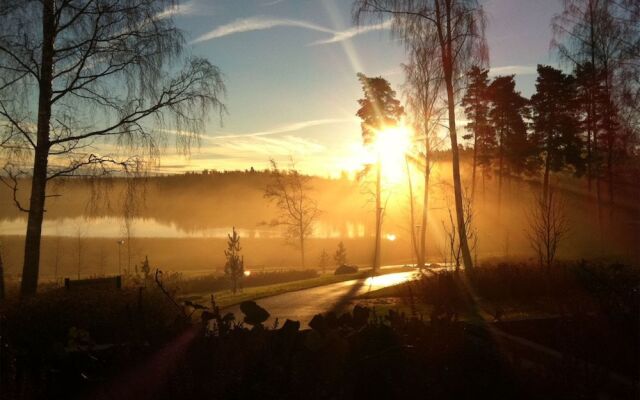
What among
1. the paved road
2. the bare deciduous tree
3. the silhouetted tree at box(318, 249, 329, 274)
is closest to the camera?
the paved road

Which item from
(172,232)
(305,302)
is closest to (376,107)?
(305,302)

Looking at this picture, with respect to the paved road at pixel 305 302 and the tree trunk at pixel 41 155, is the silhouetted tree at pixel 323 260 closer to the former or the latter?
the paved road at pixel 305 302

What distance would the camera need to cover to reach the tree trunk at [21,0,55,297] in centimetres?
978

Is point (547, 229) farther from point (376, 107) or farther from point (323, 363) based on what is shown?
point (376, 107)

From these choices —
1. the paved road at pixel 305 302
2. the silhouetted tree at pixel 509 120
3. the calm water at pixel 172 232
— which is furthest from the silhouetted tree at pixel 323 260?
the calm water at pixel 172 232

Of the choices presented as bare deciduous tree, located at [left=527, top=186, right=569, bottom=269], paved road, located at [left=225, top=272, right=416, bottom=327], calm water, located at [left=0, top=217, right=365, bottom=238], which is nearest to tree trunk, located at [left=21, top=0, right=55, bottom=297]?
paved road, located at [left=225, top=272, right=416, bottom=327]

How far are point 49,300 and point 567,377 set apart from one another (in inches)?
302

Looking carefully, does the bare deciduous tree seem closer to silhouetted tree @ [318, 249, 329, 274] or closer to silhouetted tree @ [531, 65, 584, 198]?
silhouetted tree @ [531, 65, 584, 198]

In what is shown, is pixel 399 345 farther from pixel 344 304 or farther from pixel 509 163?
pixel 509 163

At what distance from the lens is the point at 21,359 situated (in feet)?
17.5

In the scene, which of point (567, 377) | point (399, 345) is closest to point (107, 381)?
point (399, 345)

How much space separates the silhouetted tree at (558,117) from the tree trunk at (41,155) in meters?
35.5

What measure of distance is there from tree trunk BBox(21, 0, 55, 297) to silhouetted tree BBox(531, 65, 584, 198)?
3546cm

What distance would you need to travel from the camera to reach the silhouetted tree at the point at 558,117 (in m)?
37.5
